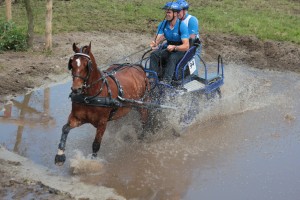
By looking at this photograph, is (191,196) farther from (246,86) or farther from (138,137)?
(246,86)

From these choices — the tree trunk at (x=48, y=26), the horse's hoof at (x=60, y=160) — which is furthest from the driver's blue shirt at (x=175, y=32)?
the tree trunk at (x=48, y=26)

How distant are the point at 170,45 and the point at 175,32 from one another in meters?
0.26

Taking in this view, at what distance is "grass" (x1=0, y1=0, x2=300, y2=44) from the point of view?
16.9 metres

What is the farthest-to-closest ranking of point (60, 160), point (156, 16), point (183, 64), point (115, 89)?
point (156, 16)
point (183, 64)
point (115, 89)
point (60, 160)

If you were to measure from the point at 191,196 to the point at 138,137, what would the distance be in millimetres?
2222

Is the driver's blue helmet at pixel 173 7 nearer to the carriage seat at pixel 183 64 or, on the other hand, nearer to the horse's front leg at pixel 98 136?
the carriage seat at pixel 183 64

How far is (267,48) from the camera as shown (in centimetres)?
1558

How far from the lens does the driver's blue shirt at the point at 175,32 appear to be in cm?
960

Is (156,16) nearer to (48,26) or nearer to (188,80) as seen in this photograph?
(48,26)

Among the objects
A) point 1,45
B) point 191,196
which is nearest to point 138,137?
point 191,196

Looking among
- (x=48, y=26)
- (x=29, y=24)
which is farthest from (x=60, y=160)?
(x=29, y=24)

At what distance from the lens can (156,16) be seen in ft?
60.6

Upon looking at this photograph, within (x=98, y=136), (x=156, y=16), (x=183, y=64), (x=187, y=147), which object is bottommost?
(x=187, y=147)

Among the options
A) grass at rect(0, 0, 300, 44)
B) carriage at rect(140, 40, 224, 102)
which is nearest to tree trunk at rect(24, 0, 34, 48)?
grass at rect(0, 0, 300, 44)
